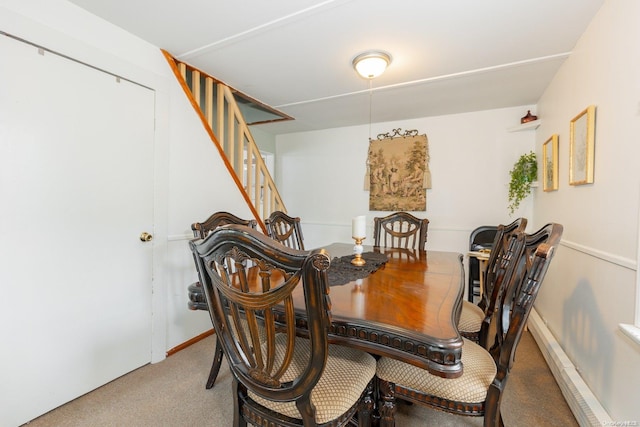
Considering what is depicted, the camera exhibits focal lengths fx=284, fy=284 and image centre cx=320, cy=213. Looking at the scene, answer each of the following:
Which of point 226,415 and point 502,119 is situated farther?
point 502,119

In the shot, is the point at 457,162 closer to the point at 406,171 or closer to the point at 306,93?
the point at 406,171

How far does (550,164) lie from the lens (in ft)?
8.49

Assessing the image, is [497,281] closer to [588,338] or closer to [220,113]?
[588,338]

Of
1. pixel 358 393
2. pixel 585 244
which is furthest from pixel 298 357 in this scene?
pixel 585 244

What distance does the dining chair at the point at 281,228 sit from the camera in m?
2.41

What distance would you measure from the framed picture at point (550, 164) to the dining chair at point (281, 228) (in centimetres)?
226

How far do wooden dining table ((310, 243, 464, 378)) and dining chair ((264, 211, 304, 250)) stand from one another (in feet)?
3.34

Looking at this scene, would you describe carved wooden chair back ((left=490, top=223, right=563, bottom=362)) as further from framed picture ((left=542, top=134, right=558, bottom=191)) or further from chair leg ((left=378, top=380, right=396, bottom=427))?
framed picture ((left=542, top=134, right=558, bottom=191))

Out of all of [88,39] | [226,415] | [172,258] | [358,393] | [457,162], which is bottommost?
[226,415]

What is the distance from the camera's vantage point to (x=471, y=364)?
3.91 ft

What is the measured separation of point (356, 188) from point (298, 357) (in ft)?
11.2

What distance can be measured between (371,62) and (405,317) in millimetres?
1958

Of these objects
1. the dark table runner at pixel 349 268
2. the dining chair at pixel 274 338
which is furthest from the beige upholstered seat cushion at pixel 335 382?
the dark table runner at pixel 349 268

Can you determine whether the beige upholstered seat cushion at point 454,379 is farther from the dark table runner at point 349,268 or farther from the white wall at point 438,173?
the white wall at point 438,173
